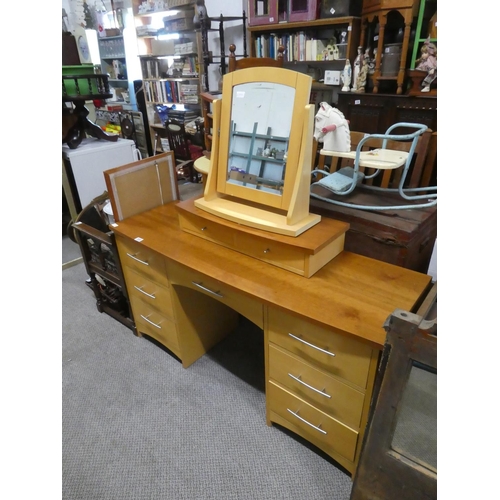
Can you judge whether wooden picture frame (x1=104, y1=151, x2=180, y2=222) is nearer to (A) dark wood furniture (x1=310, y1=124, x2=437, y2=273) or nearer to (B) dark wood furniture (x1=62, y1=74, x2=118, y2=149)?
(A) dark wood furniture (x1=310, y1=124, x2=437, y2=273)

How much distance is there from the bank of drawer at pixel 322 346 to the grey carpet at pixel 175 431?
21.0 inches

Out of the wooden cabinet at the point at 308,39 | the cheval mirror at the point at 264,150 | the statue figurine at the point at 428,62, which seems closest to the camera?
the cheval mirror at the point at 264,150

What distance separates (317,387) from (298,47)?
3.02 metres

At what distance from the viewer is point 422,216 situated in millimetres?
1370

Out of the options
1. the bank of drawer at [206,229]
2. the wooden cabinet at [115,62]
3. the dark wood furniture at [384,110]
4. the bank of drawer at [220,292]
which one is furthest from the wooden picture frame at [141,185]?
the wooden cabinet at [115,62]

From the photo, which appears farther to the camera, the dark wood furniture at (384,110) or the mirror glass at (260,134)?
the dark wood furniture at (384,110)

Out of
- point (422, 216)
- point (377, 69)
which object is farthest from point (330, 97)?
point (422, 216)

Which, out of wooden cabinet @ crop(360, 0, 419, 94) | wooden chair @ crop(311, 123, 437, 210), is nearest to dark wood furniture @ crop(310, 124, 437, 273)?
wooden chair @ crop(311, 123, 437, 210)

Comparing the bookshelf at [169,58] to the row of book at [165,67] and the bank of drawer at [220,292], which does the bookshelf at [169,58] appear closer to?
the row of book at [165,67]

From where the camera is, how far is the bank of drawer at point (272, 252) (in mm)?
1297

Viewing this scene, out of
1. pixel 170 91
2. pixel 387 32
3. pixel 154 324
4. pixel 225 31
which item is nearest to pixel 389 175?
pixel 154 324

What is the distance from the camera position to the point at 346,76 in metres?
2.96

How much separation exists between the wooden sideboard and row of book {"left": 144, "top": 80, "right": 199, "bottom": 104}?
9.50 feet
